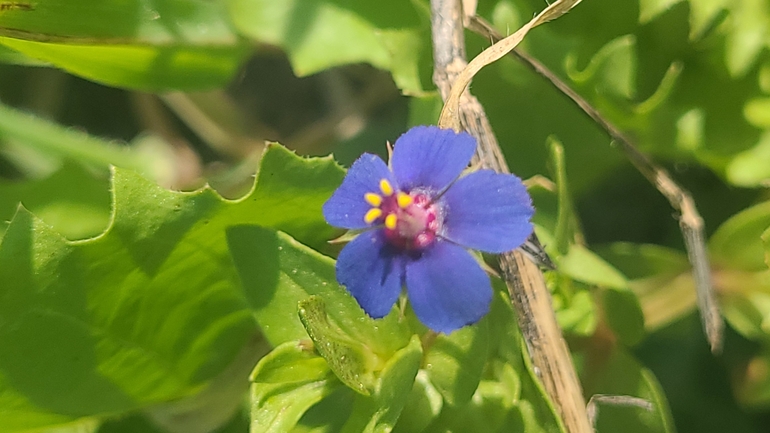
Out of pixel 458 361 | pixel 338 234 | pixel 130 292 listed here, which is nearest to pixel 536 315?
pixel 458 361

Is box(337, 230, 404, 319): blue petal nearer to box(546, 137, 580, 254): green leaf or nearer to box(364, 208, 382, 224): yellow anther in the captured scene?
box(364, 208, 382, 224): yellow anther

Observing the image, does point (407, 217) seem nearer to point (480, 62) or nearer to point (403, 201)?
point (403, 201)

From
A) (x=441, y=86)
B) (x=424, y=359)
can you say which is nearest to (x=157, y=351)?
(x=424, y=359)

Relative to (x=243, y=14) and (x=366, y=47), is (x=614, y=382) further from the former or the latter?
(x=243, y=14)

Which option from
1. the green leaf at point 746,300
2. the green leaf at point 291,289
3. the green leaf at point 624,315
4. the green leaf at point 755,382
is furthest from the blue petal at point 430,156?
the green leaf at point 755,382

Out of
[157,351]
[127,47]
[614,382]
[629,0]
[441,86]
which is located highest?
[629,0]

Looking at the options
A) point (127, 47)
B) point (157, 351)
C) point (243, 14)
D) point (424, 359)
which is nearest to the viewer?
point (424, 359)

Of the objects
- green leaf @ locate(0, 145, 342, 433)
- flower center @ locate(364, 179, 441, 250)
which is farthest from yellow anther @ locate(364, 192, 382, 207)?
green leaf @ locate(0, 145, 342, 433)

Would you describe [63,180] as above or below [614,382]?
below
